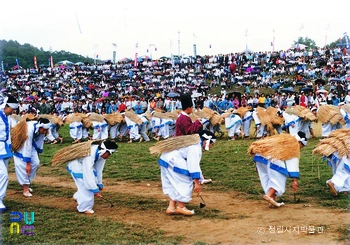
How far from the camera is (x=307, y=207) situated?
7.11 metres

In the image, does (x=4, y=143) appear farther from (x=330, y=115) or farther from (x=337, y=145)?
(x=330, y=115)

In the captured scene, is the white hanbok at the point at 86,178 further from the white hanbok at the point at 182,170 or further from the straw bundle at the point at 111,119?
the straw bundle at the point at 111,119

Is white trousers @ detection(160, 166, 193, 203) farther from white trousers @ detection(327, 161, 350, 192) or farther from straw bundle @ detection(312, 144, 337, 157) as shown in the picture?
white trousers @ detection(327, 161, 350, 192)

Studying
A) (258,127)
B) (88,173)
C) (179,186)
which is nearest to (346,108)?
(258,127)

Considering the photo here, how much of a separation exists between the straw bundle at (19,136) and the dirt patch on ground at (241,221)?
1102mm

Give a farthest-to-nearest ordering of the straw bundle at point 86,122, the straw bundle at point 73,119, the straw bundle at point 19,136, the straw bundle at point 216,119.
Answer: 1. the straw bundle at point 86,122
2. the straw bundle at point 73,119
3. the straw bundle at point 216,119
4. the straw bundle at point 19,136

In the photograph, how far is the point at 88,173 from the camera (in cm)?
714

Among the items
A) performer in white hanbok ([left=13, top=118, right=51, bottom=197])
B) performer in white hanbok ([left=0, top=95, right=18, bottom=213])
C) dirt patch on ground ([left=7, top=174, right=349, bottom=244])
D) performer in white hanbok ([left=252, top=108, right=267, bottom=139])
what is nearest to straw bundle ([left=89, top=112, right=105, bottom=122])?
performer in white hanbok ([left=252, top=108, right=267, bottom=139])

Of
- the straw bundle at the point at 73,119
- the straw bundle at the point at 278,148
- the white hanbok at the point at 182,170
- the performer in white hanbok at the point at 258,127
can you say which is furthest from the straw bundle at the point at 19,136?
the straw bundle at the point at 73,119

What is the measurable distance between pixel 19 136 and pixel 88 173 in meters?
2.46

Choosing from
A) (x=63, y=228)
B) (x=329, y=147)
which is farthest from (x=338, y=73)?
(x=63, y=228)

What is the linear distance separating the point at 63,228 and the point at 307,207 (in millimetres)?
3824

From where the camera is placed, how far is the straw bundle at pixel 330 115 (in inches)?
556
